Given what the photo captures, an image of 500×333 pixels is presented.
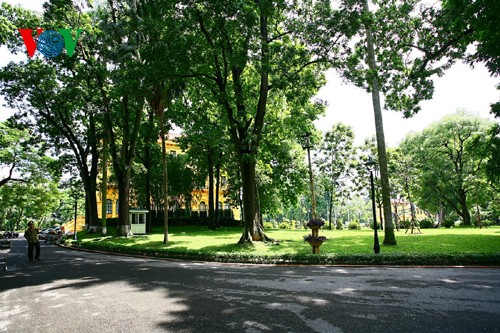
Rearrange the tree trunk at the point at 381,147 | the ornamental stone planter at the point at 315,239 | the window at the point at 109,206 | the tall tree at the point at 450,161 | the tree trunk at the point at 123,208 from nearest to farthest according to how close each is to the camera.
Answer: the ornamental stone planter at the point at 315,239 < the tree trunk at the point at 381,147 < the tree trunk at the point at 123,208 < the tall tree at the point at 450,161 < the window at the point at 109,206

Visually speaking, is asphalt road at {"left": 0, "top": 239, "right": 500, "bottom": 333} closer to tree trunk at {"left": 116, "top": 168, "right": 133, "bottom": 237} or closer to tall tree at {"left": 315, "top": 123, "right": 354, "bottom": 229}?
tree trunk at {"left": 116, "top": 168, "right": 133, "bottom": 237}

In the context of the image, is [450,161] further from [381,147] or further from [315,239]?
[315,239]

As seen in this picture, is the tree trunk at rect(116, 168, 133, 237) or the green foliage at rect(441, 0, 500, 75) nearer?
the green foliage at rect(441, 0, 500, 75)

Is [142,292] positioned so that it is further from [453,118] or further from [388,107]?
[453,118]

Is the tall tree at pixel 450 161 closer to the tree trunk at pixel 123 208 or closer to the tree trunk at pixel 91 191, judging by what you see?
the tree trunk at pixel 123 208

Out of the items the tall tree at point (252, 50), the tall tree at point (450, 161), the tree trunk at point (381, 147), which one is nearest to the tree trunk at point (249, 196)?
the tall tree at point (252, 50)

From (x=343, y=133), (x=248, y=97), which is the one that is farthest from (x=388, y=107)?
(x=343, y=133)

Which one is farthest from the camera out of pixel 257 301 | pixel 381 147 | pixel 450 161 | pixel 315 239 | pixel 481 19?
pixel 450 161

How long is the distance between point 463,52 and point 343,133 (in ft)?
91.9

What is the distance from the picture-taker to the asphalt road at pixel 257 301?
16.7 ft

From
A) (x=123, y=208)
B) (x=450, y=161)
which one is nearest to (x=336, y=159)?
(x=450, y=161)

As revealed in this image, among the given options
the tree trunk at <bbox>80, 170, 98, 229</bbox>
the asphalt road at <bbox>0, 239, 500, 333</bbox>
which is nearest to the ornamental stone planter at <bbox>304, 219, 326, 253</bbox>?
the asphalt road at <bbox>0, 239, 500, 333</bbox>

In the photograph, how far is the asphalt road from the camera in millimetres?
5102

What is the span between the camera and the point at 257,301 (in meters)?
6.54
